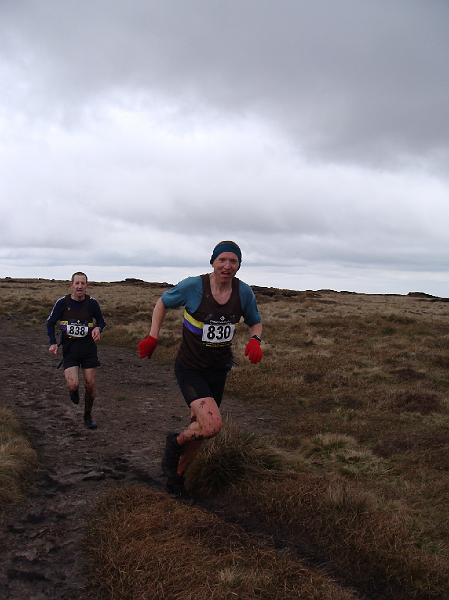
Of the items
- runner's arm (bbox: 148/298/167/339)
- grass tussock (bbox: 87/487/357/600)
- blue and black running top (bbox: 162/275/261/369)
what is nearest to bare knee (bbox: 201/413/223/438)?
blue and black running top (bbox: 162/275/261/369)

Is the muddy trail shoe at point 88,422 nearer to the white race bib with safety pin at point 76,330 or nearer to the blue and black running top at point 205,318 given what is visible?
the white race bib with safety pin at point 76,330

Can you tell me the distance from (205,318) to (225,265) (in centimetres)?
64

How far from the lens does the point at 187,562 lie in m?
4.15

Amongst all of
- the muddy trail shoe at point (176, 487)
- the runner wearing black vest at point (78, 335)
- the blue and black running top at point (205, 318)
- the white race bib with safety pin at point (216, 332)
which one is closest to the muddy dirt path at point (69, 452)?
the muddy trail shoe at point (176, 487)

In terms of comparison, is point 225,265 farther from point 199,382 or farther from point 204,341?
point 199,382

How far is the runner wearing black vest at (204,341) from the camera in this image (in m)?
5.58

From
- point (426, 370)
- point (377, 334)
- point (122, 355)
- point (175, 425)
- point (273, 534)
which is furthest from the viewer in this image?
point (377, 334)

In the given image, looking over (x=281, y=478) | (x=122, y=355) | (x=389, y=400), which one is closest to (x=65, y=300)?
(x=281, y=478)

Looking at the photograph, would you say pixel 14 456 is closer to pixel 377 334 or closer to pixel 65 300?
pixel 65 300

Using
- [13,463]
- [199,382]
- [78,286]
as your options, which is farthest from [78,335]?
[199,382]

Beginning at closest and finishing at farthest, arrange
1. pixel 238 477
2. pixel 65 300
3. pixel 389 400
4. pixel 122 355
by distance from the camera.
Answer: pixel 238 477 → pixel 65 300 → pixel 389 400 → pixel 122 355

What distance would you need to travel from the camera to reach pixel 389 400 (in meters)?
11.9

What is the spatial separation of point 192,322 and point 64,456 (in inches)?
125

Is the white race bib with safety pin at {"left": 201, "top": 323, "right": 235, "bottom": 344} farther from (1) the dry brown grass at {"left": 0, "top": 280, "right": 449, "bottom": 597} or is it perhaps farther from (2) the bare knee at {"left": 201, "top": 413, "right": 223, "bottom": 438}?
(1) the dry brown grass at {"left": 0, "top": 280, "right": 449, "bottom": 597}
